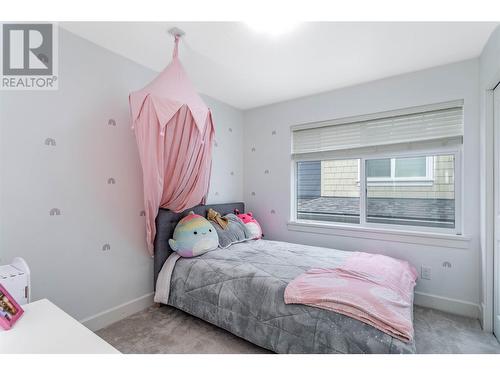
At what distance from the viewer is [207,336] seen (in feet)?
6.41

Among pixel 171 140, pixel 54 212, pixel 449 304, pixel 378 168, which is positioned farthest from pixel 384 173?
pixel 54 212

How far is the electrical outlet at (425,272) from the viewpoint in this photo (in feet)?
7.93

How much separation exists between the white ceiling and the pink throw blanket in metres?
1.83

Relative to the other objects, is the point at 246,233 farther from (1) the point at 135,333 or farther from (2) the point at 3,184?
(2) the point at 3,184

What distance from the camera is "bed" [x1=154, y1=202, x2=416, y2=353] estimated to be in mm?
1403

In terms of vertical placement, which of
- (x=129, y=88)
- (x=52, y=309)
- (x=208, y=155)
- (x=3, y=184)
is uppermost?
(x=129, y=88)

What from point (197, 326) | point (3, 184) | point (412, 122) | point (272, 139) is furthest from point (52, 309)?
point (412, 122)

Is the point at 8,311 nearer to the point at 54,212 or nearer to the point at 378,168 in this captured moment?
the point at 54,212

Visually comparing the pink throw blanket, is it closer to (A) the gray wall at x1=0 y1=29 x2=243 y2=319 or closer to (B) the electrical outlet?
(B) the electrical outlet

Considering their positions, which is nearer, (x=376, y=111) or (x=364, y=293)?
(x=364, y=293)

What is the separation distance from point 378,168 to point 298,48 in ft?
5.25

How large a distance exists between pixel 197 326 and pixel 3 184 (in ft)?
5.76

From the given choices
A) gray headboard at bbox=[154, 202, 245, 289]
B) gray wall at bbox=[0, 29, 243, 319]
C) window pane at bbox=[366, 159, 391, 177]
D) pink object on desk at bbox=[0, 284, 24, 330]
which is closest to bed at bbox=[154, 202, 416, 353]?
gray headboard at bbox=[154, 202, 245, 289]

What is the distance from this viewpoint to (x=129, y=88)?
2.29 metres
